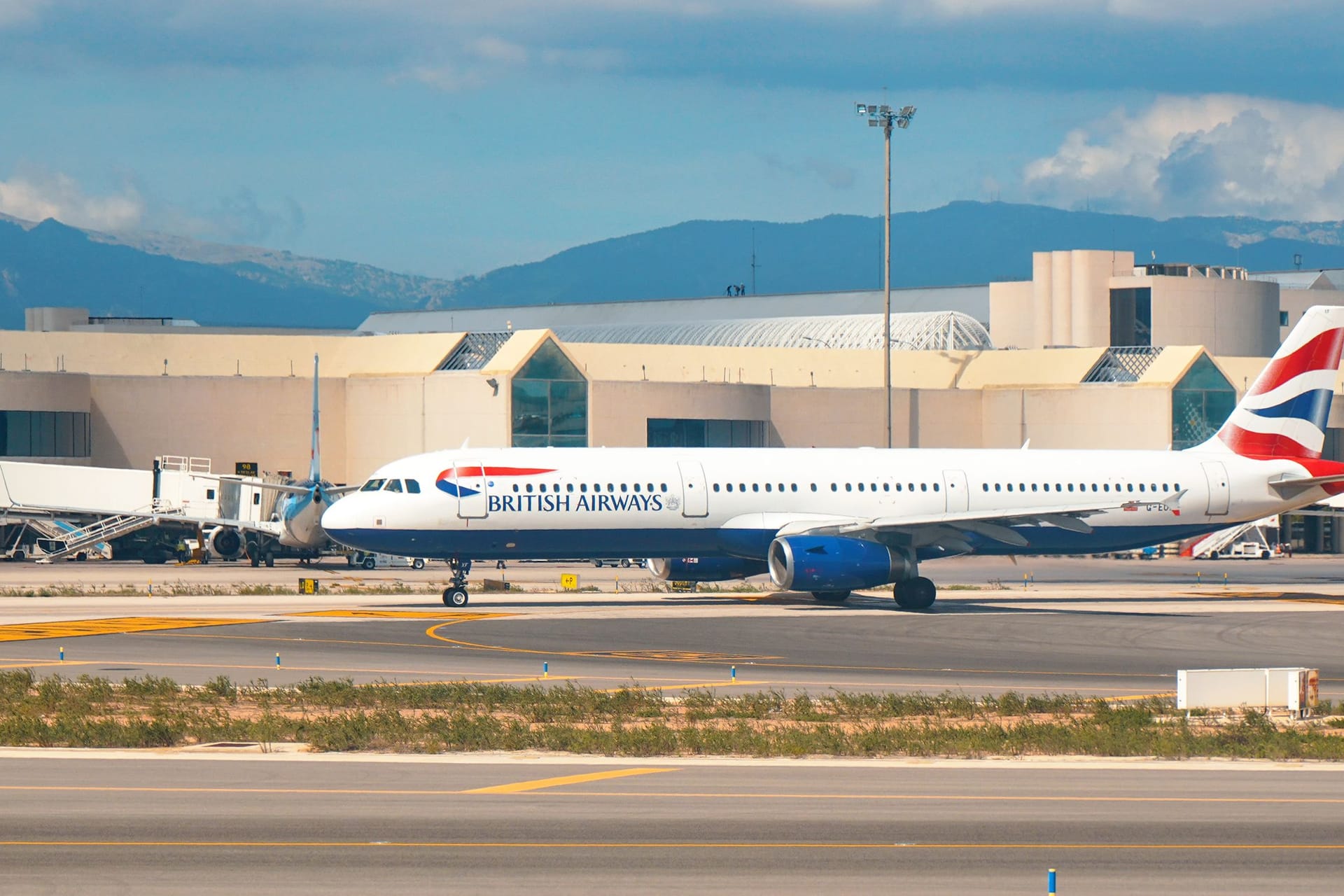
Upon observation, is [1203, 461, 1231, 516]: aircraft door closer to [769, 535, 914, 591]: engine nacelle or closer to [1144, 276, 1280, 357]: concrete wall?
[769, 535, 914, 591]: engine nacelle

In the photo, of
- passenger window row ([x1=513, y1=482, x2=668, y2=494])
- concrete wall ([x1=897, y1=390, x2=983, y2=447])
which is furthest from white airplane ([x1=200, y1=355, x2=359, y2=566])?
concrete wall ([x1=897, y1=390, x2=983, y2=447])

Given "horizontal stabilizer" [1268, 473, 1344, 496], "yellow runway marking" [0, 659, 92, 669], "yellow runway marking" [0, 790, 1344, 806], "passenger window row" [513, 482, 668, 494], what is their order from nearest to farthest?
"yellow runway marking" [0, 790, 1344, 806] < "yellow runway marking" [0, 659, 92, 669] < "passenger window row" [513, 482, 668, 494] < "horizontal stabilizer" [1268, 473, 1344, 496]

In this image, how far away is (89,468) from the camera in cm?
8056

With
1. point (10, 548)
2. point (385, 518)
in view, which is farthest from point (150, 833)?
point (10, 548)

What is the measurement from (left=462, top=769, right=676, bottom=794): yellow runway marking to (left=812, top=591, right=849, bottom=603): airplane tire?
31.7 metres

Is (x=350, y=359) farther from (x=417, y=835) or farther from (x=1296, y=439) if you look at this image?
(x=417, y=835)

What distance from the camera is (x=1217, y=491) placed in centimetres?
5656

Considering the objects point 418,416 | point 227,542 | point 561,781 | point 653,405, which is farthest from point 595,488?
point 418,416

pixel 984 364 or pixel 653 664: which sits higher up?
pixel 984 364

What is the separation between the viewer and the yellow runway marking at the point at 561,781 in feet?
66.2

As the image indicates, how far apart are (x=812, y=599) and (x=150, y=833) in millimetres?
38899

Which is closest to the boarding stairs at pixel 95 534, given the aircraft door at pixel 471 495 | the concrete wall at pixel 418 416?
the concrete wall at pixel 418 416

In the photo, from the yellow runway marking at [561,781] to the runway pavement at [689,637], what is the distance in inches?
366

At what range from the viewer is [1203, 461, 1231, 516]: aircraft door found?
56531mm
